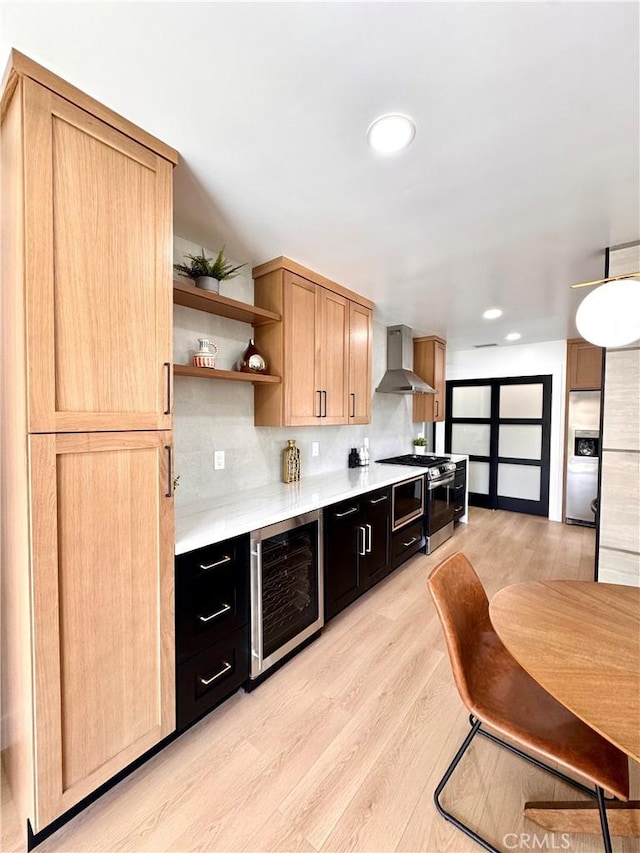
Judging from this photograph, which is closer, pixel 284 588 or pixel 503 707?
pixel 503 707

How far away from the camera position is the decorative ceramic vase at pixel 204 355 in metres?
2.01

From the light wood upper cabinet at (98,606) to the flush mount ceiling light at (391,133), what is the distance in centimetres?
138

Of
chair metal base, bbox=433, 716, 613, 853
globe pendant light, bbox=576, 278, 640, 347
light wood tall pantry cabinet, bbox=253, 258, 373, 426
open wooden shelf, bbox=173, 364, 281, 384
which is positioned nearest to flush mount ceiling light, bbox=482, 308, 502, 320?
light wood tall pantry cabinet, bbox=253, 258, 373, 426

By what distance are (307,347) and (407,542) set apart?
2.03 m

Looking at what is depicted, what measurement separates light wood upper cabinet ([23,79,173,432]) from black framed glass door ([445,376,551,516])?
508 cm

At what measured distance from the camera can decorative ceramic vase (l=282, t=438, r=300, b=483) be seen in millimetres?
2789

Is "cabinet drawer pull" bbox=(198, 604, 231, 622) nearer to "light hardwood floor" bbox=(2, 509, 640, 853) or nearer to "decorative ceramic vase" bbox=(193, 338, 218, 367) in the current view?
"light hardwood floor" bbox=(2, 509, 640, 853)

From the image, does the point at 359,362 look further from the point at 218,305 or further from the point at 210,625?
the point at 210,625

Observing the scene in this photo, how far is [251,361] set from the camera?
234cm

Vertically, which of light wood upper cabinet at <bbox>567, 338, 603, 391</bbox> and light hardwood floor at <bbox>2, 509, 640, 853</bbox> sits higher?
light wood upper cabinet at <bbox>567, 338, 603, 391</bbox>

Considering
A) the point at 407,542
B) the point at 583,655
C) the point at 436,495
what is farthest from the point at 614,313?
the point at 436,495

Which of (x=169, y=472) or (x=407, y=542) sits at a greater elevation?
(x=169, y=472)

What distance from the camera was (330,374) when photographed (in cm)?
283

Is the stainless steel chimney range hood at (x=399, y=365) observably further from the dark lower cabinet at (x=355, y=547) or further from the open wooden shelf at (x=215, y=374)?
the open wooden shelf at (x=215, y=374)
